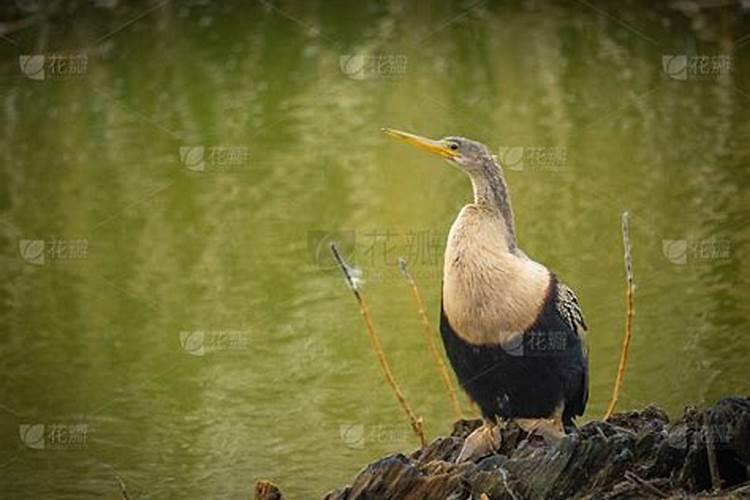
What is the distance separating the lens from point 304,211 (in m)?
3.67

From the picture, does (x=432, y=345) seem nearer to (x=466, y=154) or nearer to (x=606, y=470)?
(x=466, y=154)

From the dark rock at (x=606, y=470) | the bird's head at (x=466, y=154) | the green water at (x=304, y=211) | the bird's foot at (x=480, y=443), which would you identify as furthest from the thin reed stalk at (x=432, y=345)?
the dark rock at (x=606, y=470)

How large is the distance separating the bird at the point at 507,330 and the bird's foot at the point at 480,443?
5 centimetres

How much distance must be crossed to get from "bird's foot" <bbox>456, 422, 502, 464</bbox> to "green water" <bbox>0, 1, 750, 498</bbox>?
2.90 ft

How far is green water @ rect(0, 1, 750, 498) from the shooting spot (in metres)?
3.57

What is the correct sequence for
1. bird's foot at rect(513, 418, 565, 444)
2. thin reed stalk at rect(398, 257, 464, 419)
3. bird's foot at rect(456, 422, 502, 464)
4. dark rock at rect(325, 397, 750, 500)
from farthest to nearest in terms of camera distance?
thin reed stalk at rect(398, 257, 464, 419) → bird's foot at rect(513, 418, 565, 444) → bird's foot at rect(456, 422, 502, 464) → dark rock at rect(325, 397, 750, 500)

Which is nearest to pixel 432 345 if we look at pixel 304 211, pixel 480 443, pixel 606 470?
pixel 304 211

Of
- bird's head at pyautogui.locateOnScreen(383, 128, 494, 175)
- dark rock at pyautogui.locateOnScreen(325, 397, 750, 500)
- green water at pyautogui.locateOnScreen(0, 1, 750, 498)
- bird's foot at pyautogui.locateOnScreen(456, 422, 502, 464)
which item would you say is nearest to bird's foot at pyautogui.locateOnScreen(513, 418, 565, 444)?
bird's foot at pyautogui.locateOnScreen(456, 422, 502, 464)

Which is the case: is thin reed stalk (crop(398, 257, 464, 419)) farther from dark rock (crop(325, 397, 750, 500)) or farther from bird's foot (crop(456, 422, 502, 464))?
dark rock (crop(325, 397, 750, 500))

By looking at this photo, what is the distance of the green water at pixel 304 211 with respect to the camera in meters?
3.57

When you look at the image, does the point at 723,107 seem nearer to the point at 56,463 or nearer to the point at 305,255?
the point at 305,255

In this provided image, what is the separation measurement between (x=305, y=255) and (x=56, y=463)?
0.91m

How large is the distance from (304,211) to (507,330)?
42.6 inches

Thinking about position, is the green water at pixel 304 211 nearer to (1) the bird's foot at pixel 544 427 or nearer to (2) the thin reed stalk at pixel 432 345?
(2) the thin reed stalk at pixel 432 345
